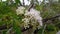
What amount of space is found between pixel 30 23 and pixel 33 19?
0.07ft

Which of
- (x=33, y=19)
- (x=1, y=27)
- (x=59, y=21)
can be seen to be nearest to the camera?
(x=33, y=19)

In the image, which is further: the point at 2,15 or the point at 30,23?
the point at 2,15

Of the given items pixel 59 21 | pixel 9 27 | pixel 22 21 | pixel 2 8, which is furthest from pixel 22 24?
pixel 59 21

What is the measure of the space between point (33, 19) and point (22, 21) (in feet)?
0.16

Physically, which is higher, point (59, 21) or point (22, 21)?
point (22, 21)

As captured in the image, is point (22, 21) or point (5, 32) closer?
point (22, 21)

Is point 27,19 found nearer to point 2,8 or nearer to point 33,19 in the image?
point 33,19

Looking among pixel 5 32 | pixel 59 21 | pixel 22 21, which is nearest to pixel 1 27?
pixel 5 32

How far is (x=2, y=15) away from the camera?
0.74 m

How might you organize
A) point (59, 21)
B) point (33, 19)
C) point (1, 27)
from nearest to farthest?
point (33, 19) → point (1, 27) → point (59, 21)

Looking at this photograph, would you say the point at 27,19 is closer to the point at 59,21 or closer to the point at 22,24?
the point at 22,24

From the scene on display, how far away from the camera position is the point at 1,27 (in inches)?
27.7

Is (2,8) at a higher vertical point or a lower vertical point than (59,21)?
higher


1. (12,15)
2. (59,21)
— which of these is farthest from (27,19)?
(59,21)
